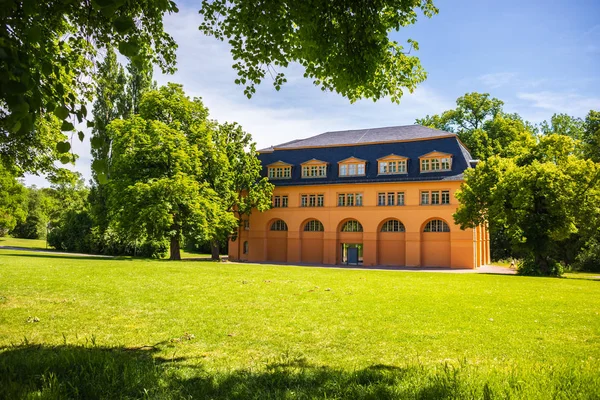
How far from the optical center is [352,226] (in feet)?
158

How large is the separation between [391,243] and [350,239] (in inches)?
179

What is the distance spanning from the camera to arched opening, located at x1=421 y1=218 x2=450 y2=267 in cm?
4309

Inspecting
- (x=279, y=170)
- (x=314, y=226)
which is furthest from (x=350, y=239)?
(x=279, y=170)

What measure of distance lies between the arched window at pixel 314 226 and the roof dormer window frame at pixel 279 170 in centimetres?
600

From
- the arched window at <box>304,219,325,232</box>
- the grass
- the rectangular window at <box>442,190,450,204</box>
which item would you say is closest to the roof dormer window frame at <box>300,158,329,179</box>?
the arched window at <box>304,219,325,232</box>

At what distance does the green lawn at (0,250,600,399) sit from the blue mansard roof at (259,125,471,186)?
31.0 meters

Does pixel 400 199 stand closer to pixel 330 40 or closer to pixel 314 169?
pixel 314 169

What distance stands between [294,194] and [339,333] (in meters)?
42.1

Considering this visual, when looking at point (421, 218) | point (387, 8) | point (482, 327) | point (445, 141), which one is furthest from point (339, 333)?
point (445, 141)

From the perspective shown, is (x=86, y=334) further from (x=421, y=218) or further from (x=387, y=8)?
(x=421, y=218)

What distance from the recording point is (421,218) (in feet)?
144

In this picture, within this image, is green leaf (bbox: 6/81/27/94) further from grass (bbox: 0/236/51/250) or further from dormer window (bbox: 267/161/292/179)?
grass (bbox: 0/236/51/250)

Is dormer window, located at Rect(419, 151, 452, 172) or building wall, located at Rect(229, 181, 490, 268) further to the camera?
dormer window, located at Rect(419, 151, 452, 172)

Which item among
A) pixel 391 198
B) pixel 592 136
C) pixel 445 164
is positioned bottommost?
pixel 391 198
